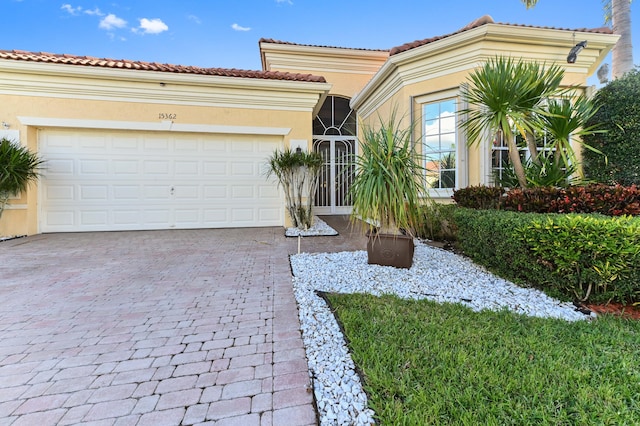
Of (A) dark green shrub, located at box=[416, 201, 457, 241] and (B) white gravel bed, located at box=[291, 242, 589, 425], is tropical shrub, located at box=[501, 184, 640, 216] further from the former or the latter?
(A) dark green shrub, located at box=[416, 201, 457, 241]

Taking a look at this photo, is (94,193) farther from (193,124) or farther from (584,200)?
(584,200)

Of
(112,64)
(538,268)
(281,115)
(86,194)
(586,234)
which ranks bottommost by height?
(538,268)

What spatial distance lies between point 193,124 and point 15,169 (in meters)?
3.99

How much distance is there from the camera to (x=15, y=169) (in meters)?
6.81

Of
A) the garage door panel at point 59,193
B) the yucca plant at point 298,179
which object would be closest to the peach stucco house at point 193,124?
the garage door panel at point 59,193

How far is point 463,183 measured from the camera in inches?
282

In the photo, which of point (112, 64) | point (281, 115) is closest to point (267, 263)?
point (281, 115)

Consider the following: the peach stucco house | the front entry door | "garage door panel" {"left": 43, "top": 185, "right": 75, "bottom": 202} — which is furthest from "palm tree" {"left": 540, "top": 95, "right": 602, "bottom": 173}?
"garage door panel" {"left": 43, "top": 185, "right": 75, "bottom": 202}

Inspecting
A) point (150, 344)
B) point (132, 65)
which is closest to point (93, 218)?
point (132, 65)

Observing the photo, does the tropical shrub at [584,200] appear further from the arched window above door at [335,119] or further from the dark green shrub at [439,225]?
the arched window above door at [335,119]

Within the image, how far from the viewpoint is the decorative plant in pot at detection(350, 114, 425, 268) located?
13.8 ft

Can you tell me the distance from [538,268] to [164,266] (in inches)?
211

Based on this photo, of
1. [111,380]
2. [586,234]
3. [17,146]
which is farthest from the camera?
[17,146]

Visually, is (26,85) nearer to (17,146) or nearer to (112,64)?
(17,146)
